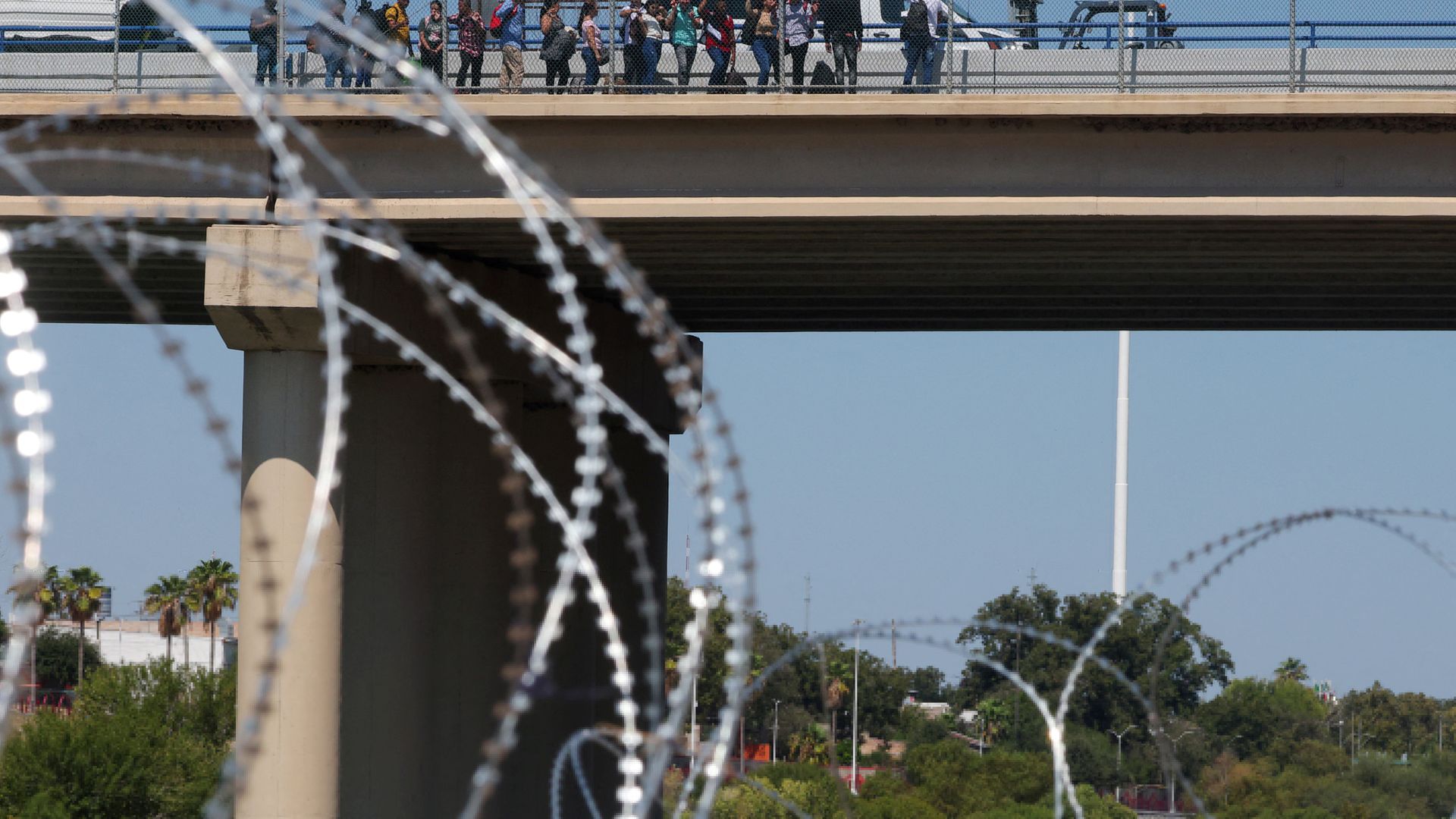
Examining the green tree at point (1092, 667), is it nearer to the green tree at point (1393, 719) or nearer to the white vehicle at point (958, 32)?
the green tree at point (1393, 719)

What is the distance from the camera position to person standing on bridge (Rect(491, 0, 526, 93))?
23547 millimetres

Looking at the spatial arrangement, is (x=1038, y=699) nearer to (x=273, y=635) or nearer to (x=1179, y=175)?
(x=273, y=635)

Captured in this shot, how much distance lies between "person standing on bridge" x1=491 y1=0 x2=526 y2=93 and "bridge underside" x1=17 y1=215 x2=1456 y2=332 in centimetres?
164

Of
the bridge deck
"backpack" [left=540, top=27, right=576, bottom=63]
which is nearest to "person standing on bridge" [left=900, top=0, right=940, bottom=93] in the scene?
the bridge deck

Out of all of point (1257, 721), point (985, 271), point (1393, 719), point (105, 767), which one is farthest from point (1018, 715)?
point (985, 271)

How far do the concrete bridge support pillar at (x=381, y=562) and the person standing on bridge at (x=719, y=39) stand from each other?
162 inches

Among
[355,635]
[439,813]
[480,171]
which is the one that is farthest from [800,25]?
[439,813]

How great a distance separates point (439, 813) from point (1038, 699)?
1318 cm

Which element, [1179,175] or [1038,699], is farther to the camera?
[1179,175]

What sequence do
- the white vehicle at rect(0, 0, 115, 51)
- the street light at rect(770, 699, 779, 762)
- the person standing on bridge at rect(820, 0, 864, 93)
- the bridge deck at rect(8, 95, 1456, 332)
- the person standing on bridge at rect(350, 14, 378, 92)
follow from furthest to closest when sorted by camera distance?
the street light at rect(770, 699, 779, 762), the white vehicle at rect(0, 0, 115, 51), the person standing on bridge at rect(820, 0, 864, 93), the bridge deck at rect(8, 95, 1456, 332), the person standing on bridge at rect(350, 14, 378, 92)

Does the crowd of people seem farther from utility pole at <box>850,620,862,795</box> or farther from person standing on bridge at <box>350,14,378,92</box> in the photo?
utility pole at <box>850,620,862,795</box>

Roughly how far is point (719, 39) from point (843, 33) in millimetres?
1349

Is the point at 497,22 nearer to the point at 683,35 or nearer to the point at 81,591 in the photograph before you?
the point at 683,35

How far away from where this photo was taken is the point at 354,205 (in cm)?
2206
